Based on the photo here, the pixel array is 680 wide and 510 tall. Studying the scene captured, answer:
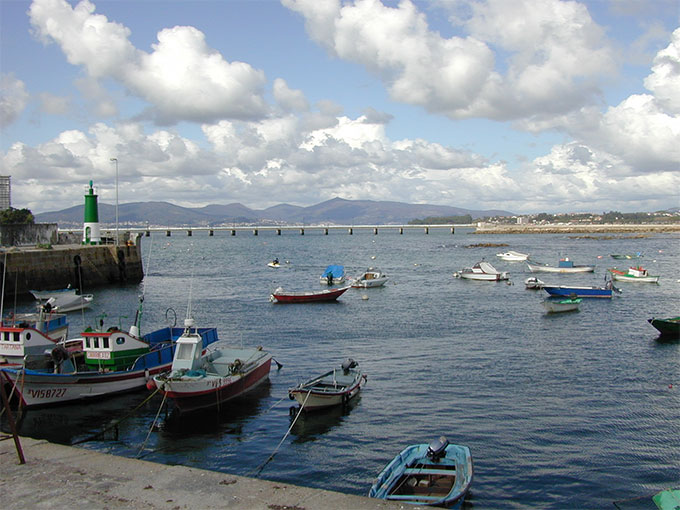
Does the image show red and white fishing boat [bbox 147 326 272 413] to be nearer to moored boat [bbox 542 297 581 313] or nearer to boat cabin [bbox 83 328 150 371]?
boat cabin [bbox 83 328 150 371]

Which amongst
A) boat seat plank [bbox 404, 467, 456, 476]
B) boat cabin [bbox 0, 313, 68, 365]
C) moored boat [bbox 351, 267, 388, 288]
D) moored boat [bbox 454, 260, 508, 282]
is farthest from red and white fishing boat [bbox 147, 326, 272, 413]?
moored boat [bbox 454, 260, 508, 282]

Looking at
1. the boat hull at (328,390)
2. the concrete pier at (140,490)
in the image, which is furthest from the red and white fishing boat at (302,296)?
the concrete pier at (140,490)

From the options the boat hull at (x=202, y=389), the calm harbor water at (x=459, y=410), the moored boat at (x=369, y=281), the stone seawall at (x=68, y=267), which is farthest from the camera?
the moored boat at (x=369, y=281)

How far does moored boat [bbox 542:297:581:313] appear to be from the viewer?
43.1m

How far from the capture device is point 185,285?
216ft

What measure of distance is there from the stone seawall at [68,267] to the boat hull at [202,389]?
30444 mm

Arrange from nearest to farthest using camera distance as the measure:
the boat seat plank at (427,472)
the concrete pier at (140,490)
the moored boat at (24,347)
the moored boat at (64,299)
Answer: the concrete pier at (140,490)
the boat seat plank at (427,472)
the moored boat at (24,347)
the moored boat at (64,299)

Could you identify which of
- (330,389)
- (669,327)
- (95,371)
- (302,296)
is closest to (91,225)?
(302,296)

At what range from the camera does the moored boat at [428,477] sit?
1293cm

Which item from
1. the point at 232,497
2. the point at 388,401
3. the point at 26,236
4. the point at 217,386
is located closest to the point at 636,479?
the point at 388,401

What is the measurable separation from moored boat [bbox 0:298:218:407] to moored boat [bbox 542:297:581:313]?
28301mm

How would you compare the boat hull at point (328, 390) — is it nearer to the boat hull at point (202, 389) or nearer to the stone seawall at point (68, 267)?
the boat hull at point (202, 389)

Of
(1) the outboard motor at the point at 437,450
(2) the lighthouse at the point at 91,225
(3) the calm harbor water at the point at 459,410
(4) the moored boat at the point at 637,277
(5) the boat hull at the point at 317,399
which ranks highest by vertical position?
(2) the lighthouse at the point at 91,225

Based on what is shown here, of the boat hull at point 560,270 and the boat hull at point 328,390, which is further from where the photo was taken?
the boat hull at point 560,270
